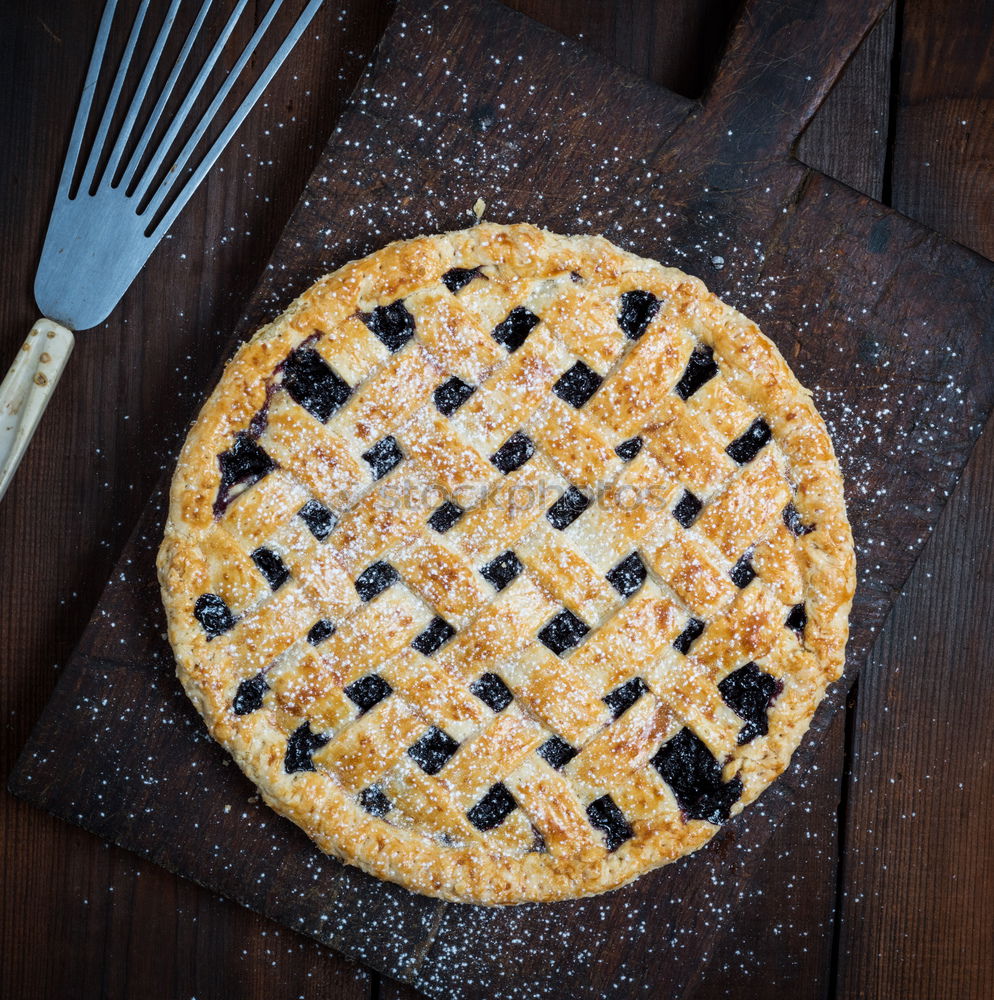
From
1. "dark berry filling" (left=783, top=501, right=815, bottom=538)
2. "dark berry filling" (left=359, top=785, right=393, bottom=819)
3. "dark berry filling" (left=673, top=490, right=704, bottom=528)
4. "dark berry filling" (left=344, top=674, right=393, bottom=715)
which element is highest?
"dark berry filling" (left=783, top=501, right=815, bottom=538)

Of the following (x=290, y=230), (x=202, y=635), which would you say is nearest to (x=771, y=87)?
(x=290, y=230)

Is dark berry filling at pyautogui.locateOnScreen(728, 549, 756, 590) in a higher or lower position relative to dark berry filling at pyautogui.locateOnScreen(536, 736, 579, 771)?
higher

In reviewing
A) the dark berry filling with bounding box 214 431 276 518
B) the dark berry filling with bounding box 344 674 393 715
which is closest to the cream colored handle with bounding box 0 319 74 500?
the dark berry filling with bounding box 214 431 276 518

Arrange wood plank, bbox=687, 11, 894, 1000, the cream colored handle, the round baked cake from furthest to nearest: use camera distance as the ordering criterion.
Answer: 1. wood plank, bbox=687, 11, 894, 1000
2. the cream colored handle
3. the round baked cake

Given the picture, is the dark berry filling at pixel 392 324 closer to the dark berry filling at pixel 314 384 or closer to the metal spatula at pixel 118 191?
the dark berry filling at pixel 314 384

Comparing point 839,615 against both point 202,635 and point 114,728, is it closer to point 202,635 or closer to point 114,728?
point 202,635

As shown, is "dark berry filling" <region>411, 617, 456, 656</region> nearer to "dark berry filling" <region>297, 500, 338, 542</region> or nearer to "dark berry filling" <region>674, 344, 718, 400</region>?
"dark berry filling" <region>297, 500, 338, 542</region>
